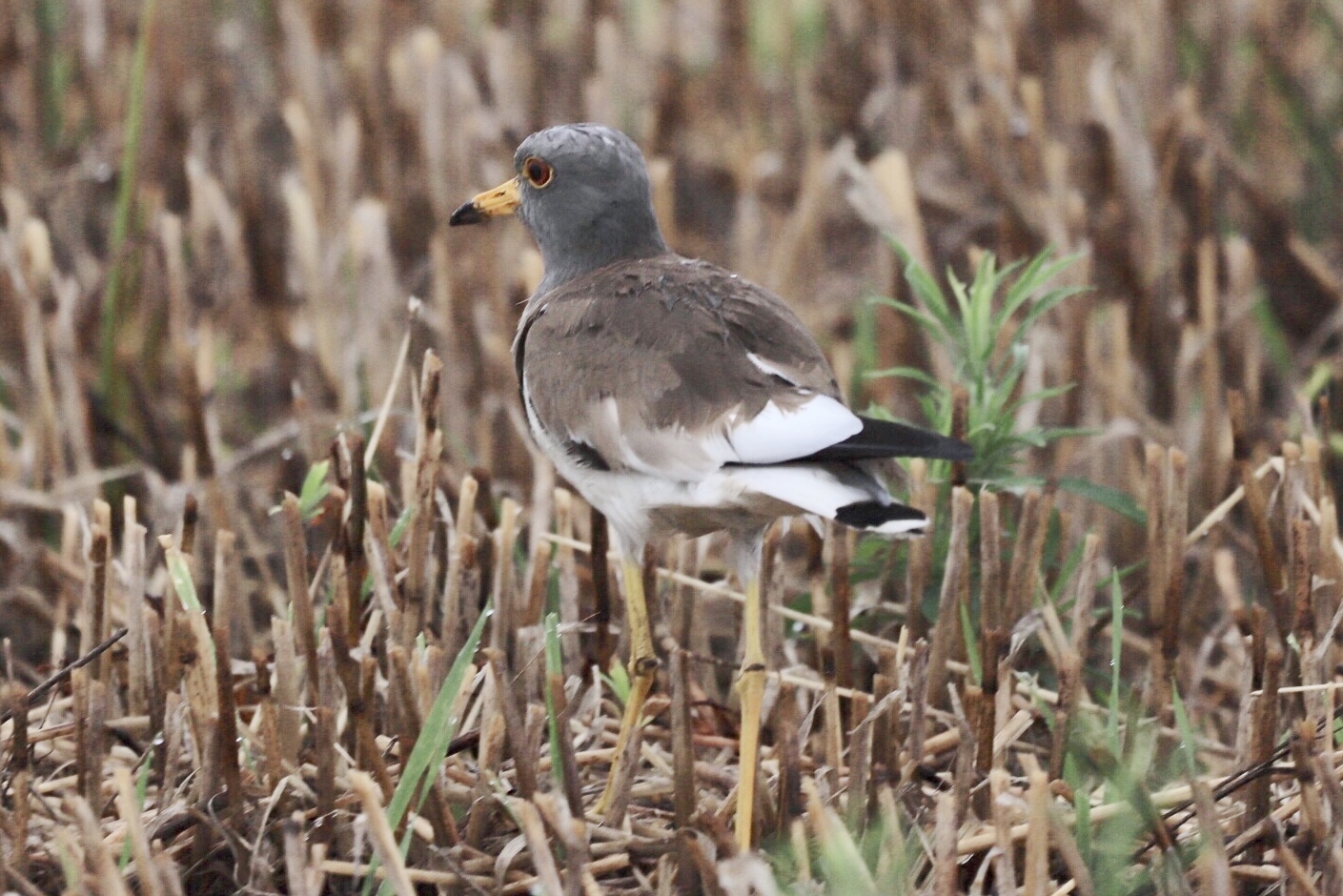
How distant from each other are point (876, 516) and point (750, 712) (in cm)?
54

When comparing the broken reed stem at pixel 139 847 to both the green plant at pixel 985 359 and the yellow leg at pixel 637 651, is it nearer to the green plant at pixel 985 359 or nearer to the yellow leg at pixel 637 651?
the yellow leg at pixel 637 651

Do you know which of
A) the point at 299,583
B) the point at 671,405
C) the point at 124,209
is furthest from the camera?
the point at 124,209

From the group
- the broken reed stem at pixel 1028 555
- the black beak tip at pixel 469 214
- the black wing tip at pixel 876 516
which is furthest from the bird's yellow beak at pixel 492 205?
the black wing tip at pixel 876 516

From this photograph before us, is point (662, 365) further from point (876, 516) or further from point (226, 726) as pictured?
point (226, 726)

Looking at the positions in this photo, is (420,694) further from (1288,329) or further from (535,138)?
(1288,329)

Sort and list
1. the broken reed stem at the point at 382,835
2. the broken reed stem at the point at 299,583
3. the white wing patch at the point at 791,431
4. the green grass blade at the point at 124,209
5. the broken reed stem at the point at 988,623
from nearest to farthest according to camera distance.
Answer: the broken reed stem at the point at 382,835
the white wing patch at the point at 791,431
the broken reed stem at the point at 988,623
the broken reed stem at the point at 299,583
the green grass blade at the point at 124,209

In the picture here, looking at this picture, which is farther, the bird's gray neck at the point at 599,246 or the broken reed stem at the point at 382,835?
the bird's gray neck at the point at 599,246

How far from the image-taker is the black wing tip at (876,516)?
2199mm

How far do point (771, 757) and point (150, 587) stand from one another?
1.50 meters

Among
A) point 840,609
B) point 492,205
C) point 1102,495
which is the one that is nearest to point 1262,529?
point 1102,495

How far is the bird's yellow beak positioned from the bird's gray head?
66 mm

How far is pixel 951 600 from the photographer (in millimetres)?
2871

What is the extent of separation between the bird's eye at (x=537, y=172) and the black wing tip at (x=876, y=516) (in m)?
1.12

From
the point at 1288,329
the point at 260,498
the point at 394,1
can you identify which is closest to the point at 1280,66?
the point at 1288,329
